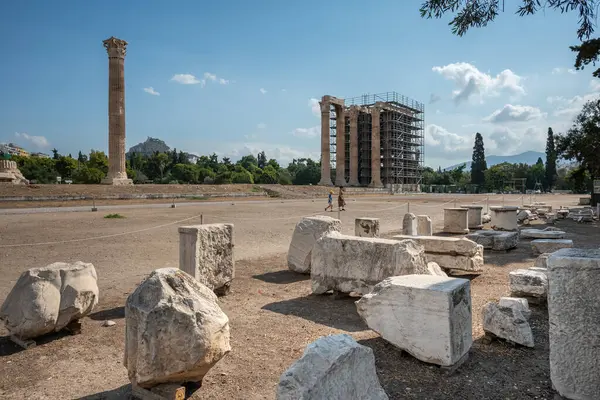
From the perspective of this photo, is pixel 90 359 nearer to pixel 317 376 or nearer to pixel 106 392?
pixel 106 392

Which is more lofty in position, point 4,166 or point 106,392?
point 4,166

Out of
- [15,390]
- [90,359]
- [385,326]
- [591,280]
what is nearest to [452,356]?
[385,326]

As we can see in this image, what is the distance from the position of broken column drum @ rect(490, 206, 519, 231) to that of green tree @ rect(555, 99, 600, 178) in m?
8.01

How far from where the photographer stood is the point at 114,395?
9.77ft

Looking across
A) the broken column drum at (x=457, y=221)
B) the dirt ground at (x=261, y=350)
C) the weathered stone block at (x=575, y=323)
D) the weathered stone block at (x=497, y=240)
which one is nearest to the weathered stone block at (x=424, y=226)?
the weathered stone block at (x=497, y=240)

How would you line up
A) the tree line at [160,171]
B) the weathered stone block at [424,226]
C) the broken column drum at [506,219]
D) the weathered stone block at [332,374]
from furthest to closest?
the tree line at [160,171]
the broken column drum at [506,219]
the weathered stone block at [424,226]
the weathered stone block at [332,374]

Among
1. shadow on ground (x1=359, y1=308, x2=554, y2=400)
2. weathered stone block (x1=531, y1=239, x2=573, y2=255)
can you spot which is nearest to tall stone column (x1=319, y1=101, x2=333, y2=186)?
weathered stone block (x1=531, y1=239, x2=573, y2=255)

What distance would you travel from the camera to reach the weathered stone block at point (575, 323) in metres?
2.74

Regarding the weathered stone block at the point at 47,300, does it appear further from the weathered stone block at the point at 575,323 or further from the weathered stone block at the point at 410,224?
the weathered stone block at the point at 410,224

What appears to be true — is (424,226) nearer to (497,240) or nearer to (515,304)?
(497,240)

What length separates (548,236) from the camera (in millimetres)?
9719

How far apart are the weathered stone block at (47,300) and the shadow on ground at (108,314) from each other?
0.41 meters

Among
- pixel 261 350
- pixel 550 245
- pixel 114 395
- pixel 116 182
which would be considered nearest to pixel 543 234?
pixel 550 245

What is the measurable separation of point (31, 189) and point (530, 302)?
85.6 ft
